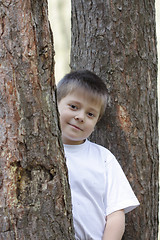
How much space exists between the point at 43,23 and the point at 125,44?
113 centimetres

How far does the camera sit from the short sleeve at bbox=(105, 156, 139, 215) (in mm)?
2126

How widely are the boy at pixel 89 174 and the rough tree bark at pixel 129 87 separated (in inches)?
11.0

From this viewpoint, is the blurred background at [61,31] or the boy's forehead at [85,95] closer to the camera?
the boy's forehead at [85,95]

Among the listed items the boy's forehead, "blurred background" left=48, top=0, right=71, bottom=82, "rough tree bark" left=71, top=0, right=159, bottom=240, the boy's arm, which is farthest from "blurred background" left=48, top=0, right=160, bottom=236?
the boy's arm

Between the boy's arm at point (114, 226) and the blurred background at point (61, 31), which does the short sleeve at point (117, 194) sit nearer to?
the boy's arm at point (114, 226)

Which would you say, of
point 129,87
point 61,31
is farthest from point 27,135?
point 61,31

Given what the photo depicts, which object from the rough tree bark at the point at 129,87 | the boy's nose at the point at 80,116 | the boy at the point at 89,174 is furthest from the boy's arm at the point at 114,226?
the boy's nose at the point at 80,116

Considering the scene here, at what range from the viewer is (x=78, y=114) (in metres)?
2.13

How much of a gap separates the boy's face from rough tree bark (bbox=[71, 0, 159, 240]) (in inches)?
13.7

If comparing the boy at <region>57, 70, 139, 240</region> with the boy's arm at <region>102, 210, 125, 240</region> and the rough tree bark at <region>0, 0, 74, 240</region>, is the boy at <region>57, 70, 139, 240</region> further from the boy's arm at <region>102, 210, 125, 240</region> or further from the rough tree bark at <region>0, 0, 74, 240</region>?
the rough tree bark at <region>0, 0, 74, 240</region>

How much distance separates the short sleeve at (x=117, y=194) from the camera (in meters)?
2.13

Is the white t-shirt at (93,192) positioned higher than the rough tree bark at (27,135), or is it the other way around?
the rough tree bark at (27,135)

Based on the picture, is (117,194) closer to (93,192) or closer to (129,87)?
(93,192)

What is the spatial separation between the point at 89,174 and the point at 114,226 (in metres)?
0.32
